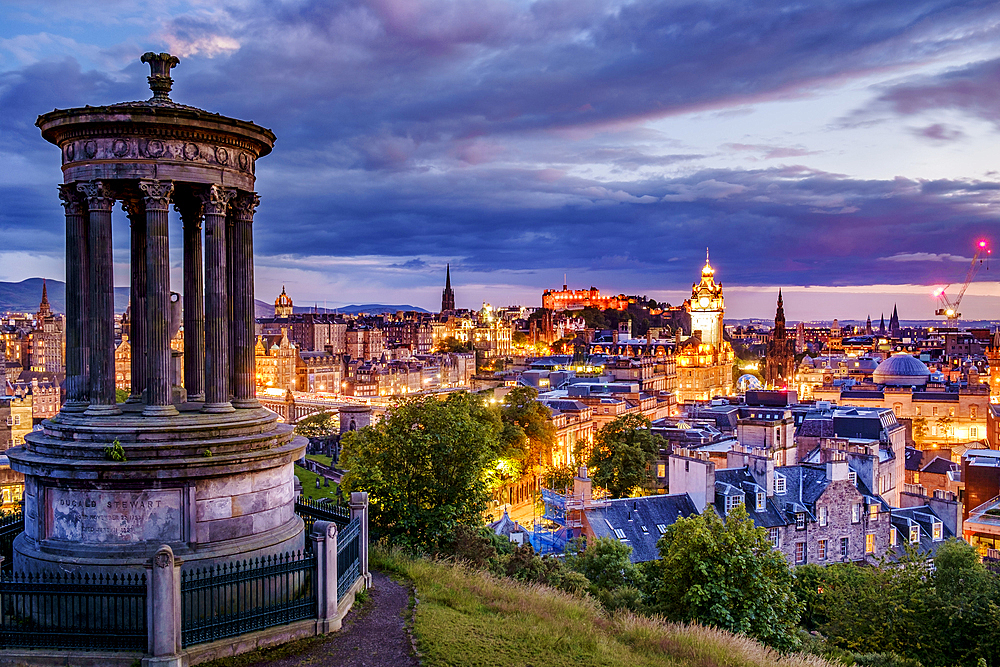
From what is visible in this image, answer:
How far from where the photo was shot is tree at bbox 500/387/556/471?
66.0 metres

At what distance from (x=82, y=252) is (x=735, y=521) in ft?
71.7

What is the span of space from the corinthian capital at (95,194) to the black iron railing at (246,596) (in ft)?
24.6

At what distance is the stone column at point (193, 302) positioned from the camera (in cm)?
1728

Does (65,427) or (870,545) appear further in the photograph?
(870,545)

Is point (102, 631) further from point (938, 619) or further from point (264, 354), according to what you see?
point (264, 354)

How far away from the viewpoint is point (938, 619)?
26469 mm

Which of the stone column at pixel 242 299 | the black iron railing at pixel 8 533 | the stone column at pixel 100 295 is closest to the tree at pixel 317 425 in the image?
the black iron railing at pixel 8 533

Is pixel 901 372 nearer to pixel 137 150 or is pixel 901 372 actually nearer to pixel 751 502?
pixel 751 502

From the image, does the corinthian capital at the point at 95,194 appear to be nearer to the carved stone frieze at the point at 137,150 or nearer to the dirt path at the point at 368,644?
the carved stone frieze at the point at 137,150

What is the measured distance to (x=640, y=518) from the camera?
40500 mm

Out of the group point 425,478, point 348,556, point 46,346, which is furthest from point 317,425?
point 46,346

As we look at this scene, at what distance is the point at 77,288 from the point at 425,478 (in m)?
13.7

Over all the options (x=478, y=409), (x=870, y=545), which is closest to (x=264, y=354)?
(x=478, y=409)

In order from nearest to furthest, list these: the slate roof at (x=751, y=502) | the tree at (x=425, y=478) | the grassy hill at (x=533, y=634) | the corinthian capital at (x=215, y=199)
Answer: the grassy hill at (x=533, y=634) → the corinthian capital at (x=215, y=199) → the tree at (x=425, y=478) → the slate roof at (x=751, y=502)
